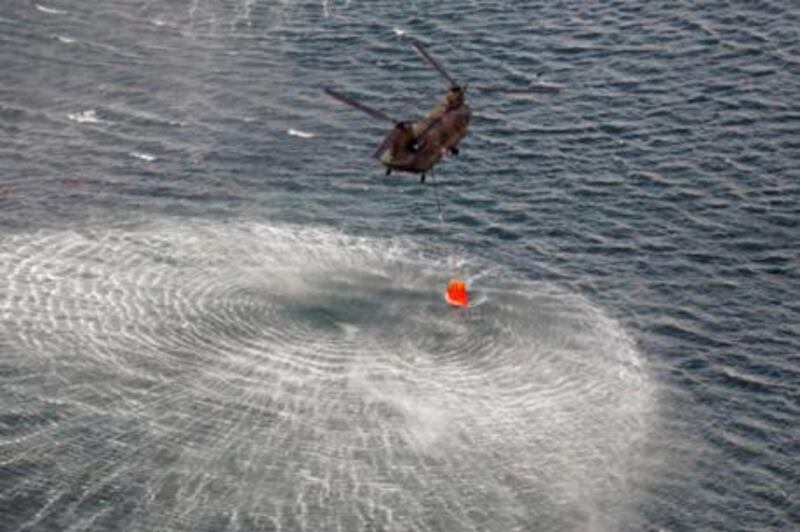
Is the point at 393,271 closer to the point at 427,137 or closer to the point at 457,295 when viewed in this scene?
the point at 457,295

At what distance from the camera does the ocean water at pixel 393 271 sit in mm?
84375

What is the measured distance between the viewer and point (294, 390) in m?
92.1

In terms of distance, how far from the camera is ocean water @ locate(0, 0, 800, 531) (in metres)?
84.4

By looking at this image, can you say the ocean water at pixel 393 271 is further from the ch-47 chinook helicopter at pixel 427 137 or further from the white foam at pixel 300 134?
the ch-47 chinook helicopter at pixel 427 137

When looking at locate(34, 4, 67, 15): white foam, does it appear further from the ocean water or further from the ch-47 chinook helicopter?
the ch-47 chinook helicopter

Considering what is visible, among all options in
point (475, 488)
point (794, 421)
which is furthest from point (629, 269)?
point (475, 488)

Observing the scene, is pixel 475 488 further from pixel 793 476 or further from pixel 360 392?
pixel 793 476

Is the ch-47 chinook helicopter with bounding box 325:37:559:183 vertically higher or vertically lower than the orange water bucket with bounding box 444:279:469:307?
higher

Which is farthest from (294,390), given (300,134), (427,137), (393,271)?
(300,134)

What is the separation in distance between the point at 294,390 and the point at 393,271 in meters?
17.6

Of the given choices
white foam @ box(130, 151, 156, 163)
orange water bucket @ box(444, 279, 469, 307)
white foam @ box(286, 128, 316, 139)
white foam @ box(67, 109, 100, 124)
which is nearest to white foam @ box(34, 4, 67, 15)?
white foam @ box(67, 109, 100, 124)

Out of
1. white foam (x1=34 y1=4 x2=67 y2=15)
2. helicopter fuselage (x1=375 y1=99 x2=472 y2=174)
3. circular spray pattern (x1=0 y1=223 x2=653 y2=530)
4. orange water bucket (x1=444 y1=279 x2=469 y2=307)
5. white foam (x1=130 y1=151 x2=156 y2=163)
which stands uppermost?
helicopter fuselage (x1=375 y1=99 x2=472 y2=174)

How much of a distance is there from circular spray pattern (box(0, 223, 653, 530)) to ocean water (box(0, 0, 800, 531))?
21 cm

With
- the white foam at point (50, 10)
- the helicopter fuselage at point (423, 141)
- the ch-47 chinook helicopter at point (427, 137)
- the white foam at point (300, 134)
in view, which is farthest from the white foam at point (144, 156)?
the helicopter fuselage at point (423, 141)
